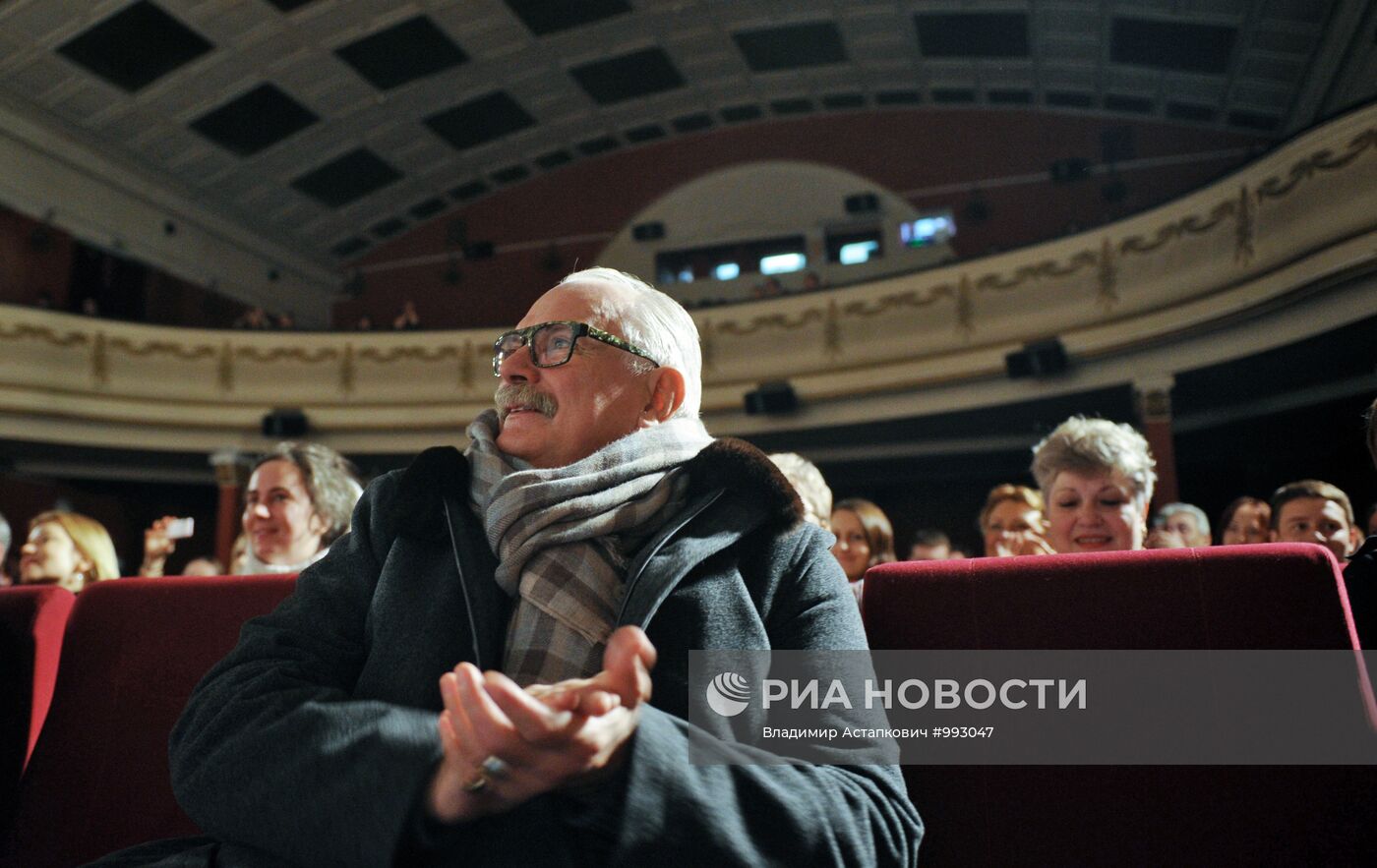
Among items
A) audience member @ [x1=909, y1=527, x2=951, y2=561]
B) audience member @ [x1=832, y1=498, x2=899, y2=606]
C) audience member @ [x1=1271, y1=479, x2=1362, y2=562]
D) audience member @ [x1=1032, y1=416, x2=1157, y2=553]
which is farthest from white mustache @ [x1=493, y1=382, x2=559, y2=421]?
audience member @ [x1=909, y1=527, x2=951, y2=561]

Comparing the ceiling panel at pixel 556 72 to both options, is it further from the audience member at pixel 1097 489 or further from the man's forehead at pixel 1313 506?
the audience member at pixel 1097 489

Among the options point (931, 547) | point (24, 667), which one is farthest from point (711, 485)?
point (931, 547)

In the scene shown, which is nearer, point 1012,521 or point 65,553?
point 1012,521

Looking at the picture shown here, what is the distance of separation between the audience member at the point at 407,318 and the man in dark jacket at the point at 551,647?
396 inches

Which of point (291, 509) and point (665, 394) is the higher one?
point (665, 394)

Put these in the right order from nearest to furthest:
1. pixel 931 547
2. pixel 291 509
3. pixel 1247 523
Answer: pixel 291 509 < pixel 1247 523 < pixel 931 547

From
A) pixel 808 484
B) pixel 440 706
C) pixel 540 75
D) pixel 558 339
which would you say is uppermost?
pixel 540 75

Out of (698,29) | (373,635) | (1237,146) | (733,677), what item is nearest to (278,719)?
(373,635)

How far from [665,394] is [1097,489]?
136 cm

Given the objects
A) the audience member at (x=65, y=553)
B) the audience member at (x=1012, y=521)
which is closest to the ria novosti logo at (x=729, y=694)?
the audience member at (x=1012, y=521)

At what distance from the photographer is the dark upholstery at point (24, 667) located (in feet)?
5.40

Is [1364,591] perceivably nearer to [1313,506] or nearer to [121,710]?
[1313,506]

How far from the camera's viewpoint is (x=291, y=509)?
2.92 m

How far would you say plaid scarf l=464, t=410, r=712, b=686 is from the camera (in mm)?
1158
